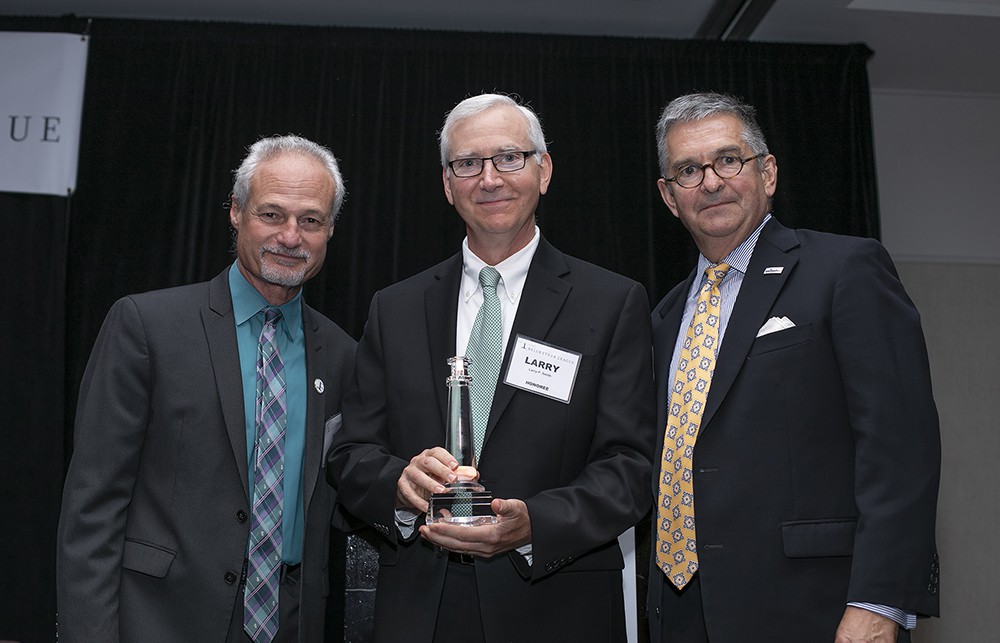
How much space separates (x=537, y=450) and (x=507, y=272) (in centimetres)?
48

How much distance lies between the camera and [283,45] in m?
5.45

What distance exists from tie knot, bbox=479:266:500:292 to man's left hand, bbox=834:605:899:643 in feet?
3.62

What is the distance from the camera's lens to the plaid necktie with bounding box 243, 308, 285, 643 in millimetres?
2307

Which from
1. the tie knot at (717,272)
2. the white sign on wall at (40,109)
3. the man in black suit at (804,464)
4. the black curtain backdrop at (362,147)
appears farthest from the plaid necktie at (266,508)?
the white sign on wall at (40,109)

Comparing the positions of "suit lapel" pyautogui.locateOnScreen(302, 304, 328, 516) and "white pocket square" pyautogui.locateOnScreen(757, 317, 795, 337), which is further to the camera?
"suit lapel" pyautogui.locateOnScreen(302, 304, 328, 516)

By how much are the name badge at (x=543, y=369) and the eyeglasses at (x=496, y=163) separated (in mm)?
456

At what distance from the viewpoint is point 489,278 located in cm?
222

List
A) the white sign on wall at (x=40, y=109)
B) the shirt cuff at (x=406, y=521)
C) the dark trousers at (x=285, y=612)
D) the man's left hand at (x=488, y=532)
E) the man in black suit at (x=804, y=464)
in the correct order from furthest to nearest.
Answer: the white sign on wall at (x=40, y=109) → the dark trousers at (x=285, y=612) → the shirt cuff at (x=406, y=521) → the man in black suit at (x=804, y=464) → the man's left hand at (x=488, y=532)

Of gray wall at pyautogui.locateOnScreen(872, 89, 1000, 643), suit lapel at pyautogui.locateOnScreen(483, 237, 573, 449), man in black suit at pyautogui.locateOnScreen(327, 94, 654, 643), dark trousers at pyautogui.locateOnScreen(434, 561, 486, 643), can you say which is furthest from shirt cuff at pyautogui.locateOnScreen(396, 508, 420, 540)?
gray wall at pyautogui.locateOnScreen(872, 89, 1000, 643)

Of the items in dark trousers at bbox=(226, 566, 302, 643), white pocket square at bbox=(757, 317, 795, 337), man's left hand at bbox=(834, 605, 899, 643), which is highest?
white pocket square at bbox=(757, 317, 795, 337)

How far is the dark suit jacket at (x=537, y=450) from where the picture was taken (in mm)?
1944

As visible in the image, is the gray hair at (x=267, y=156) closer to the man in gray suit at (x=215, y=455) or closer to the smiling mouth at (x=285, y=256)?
the man in gray suit at (x=215, y=455)

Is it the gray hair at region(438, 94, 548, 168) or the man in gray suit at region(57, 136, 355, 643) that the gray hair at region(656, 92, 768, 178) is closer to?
the gray hair at region(438, 94, 548, 168)

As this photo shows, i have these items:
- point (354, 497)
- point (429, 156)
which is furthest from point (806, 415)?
point (429, 156)
